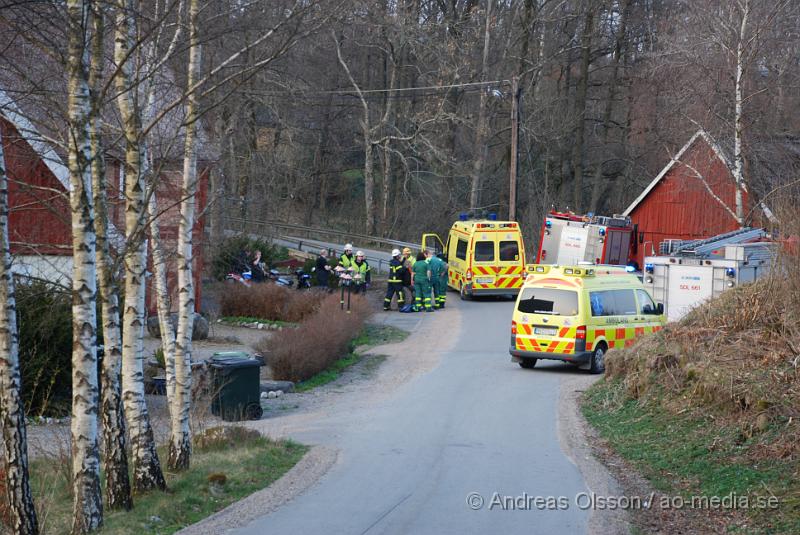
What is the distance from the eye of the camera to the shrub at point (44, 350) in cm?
1561

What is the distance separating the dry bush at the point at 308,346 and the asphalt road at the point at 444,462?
2.28m

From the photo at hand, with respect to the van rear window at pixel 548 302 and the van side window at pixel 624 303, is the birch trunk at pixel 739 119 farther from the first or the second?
the van rear window at pixel 548 302

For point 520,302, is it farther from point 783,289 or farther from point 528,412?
point 783,289

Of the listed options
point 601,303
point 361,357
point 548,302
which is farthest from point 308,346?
point 601,303

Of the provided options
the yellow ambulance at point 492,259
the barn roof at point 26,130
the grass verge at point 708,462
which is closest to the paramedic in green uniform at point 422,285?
the yellow ambulance at point 492,259

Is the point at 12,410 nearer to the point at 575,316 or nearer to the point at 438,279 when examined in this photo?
the point at 575,316

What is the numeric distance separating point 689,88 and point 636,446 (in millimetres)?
22859

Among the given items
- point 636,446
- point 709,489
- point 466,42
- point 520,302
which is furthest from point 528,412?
point 466,42

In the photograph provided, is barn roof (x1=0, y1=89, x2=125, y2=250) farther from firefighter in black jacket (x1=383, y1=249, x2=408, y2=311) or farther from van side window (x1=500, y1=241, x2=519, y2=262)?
van side window (x1=500, y1=241, x2=519, y2=262)

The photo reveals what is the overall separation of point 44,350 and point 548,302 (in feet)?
31.9

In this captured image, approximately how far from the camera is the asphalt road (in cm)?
918

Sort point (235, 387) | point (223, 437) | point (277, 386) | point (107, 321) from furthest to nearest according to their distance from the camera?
point (277, 386)
point (235, 387)
point (223, 437)
point (107, 321)

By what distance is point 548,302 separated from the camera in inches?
753

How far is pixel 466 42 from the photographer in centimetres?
4456
